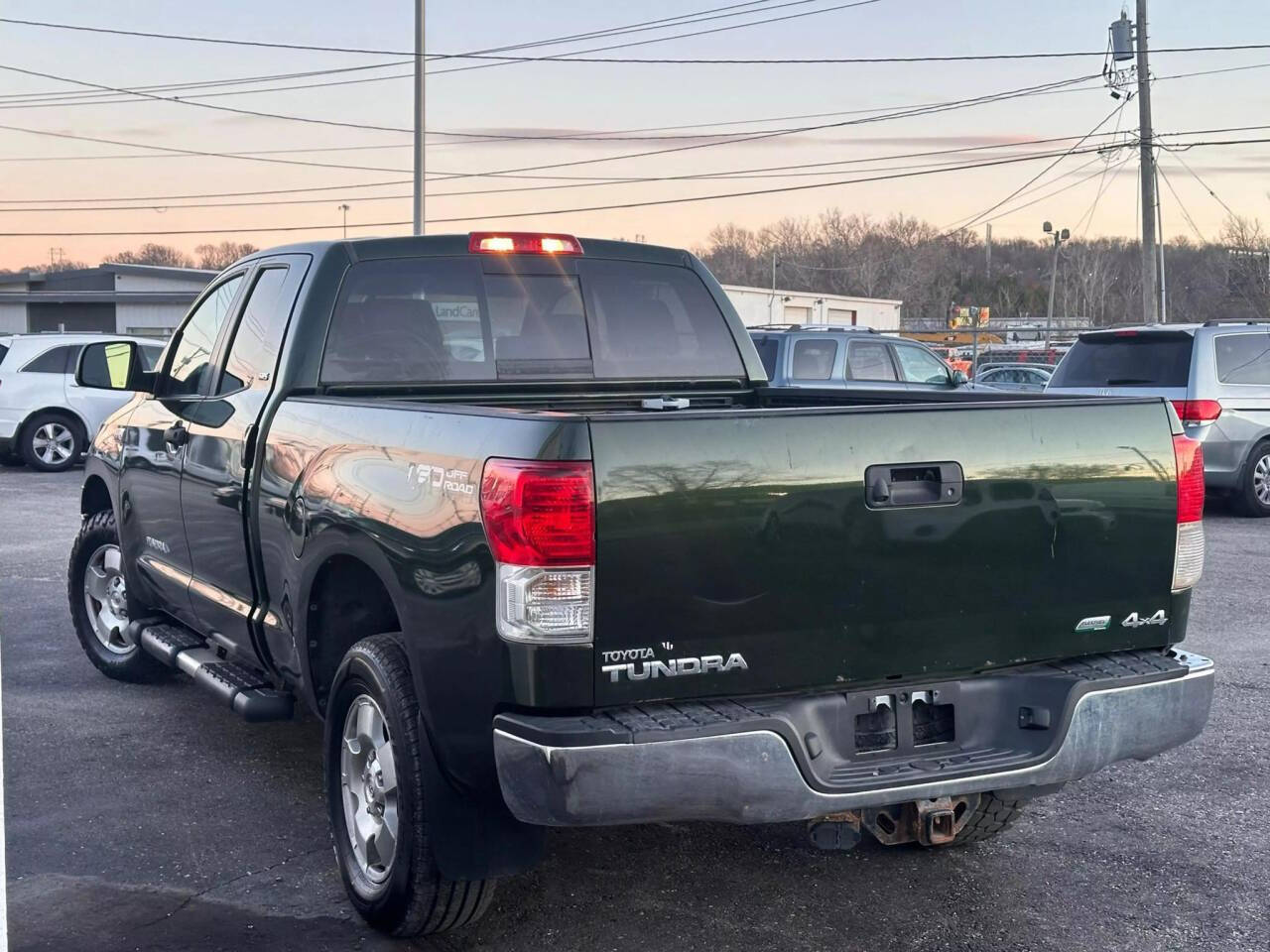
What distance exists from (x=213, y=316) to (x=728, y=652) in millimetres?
3478

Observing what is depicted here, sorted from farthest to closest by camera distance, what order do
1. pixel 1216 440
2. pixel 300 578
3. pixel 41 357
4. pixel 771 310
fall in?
pixel 771 310 → pixel 41 357 → pixel 1216 440 → pixel 300 578

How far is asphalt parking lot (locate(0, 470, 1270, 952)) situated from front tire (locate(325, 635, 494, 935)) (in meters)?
0.16

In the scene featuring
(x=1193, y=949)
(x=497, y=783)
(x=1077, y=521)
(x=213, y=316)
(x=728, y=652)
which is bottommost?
(x=1193, y=949)

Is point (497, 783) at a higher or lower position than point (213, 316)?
lower

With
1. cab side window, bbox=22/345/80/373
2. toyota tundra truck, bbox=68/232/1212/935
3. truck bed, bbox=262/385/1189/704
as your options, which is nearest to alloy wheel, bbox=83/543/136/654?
toyota tundra truck, bbox=68/232/1212/935

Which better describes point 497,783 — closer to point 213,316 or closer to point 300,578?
point 300,578

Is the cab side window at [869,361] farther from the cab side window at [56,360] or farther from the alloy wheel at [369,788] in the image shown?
the alloy wheel at [369,788]

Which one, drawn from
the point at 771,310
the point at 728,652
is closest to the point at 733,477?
the point at 728,652

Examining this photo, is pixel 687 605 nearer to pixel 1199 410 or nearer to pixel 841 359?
pixel 1199 410

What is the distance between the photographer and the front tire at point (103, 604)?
23.5ft

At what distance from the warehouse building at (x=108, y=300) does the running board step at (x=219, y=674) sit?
5187 cm

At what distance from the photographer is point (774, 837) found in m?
5.01

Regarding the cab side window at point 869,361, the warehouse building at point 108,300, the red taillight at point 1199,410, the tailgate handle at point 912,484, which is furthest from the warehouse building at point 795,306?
the tailgate handle at point 912,484

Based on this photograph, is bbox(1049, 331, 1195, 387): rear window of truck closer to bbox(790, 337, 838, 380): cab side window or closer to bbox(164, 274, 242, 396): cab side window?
bbox(790, 337, 838, 380): cab side window
